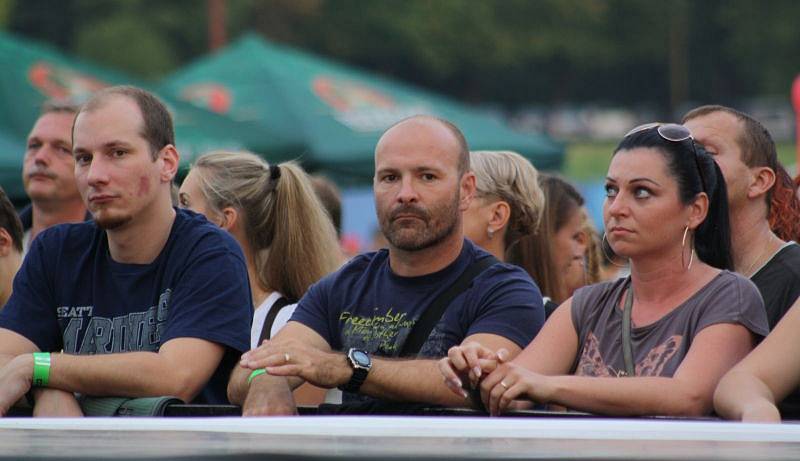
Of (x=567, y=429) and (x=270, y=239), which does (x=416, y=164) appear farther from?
(x=567, y=429)

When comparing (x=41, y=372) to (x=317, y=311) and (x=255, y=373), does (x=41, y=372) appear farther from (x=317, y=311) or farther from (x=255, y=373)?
(x=317, y=311)

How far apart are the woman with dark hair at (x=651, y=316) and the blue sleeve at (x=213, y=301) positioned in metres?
0.81

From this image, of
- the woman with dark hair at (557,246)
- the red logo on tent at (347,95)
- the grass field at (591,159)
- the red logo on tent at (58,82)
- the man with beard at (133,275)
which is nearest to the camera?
the man with beard at (133,275)

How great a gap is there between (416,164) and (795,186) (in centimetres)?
146

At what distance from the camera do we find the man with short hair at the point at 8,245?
579cm

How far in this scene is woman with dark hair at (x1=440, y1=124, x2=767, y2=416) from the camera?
152 inches

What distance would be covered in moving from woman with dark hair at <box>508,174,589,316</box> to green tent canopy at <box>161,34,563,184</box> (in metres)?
7.42

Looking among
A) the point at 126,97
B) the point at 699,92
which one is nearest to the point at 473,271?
the point at 126,97

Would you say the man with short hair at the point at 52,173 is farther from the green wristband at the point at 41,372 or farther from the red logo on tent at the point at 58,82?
the red logo on tent at the point at 58,82

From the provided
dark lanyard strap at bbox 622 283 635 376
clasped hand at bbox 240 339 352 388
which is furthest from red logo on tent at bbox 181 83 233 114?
dark lanyard strap at bbox 622 283 635 376

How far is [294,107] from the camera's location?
1534 cm

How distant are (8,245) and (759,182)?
2.83 metres

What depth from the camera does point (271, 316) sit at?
547cm

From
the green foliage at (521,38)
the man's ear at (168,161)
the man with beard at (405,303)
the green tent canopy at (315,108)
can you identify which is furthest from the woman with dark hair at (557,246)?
the green foliage at (521,38)
